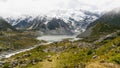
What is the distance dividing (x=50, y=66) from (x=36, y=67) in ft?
37.5

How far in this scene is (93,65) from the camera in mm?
79438

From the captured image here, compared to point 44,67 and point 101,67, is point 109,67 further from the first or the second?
point 44,67

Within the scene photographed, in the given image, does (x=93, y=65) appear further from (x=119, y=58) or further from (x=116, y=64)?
(x=119, y=58)

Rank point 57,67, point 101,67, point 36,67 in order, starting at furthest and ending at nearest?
point 36,67 < point 57,67 < point 101,67

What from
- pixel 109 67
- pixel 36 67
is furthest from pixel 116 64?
pixel 36 67

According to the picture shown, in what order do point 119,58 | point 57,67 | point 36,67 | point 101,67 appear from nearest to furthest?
point 101,67 < point 119,58 < point 57,67 < point 36,67

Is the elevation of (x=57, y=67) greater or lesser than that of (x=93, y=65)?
lesser

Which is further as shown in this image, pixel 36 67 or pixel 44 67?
pixel 36 67

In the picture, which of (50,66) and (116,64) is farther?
(50,66)

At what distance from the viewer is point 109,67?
79.9 meters

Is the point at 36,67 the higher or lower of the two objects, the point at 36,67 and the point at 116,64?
the lower

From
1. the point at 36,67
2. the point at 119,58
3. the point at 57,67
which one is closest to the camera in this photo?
the point at 119,58

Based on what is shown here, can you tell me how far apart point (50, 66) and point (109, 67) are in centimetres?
10922

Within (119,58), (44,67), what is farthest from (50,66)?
(119,58)
